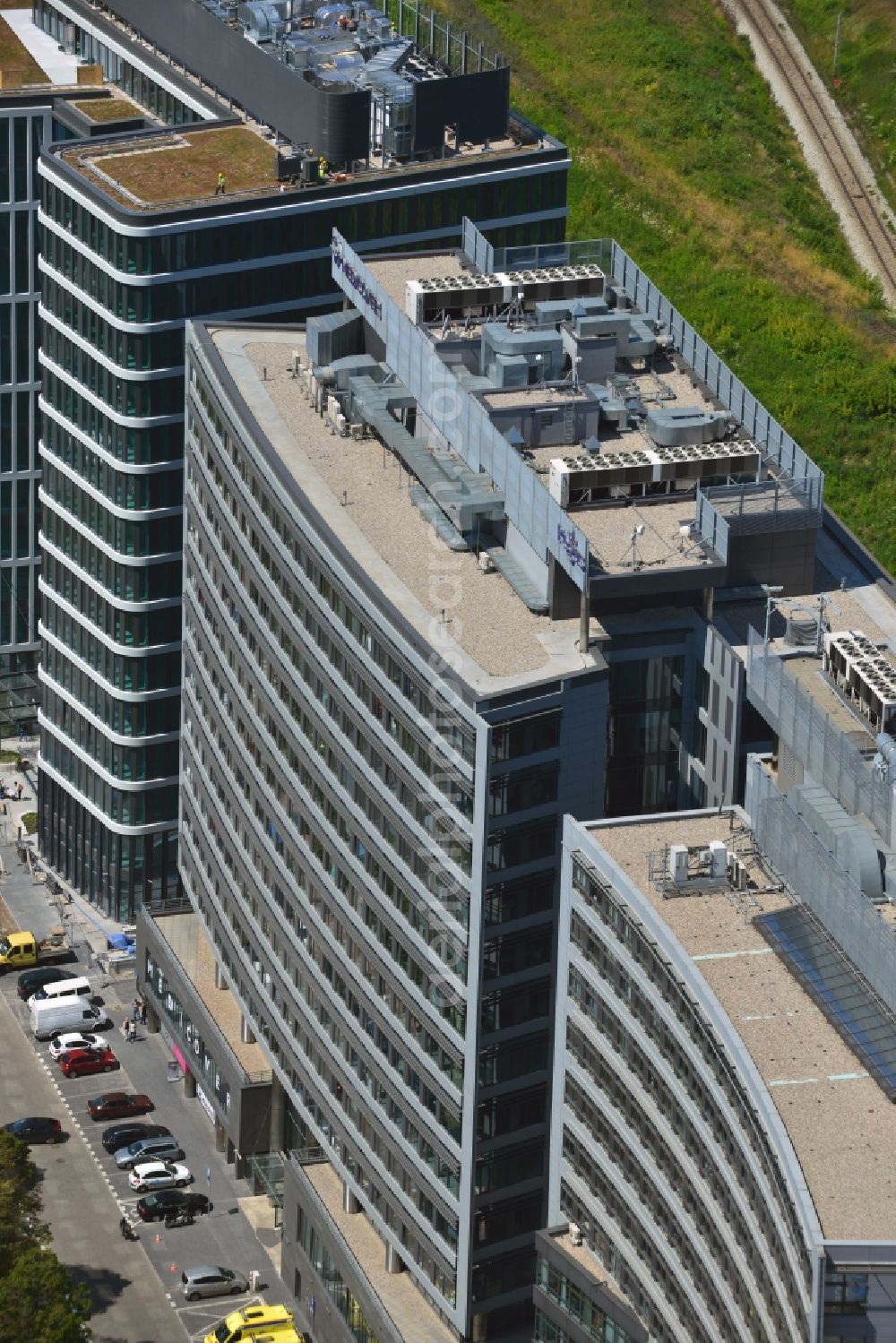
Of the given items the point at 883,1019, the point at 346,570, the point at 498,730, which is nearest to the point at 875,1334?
the point at 883,1019

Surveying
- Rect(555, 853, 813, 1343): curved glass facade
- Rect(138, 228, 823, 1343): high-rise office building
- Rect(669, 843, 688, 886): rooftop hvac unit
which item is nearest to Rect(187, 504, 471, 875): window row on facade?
Rect(138, 228, 823, 1343): high-rise office building

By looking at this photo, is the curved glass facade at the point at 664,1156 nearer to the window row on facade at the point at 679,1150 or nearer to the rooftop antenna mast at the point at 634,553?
the window row on facade at the point at 679,1150

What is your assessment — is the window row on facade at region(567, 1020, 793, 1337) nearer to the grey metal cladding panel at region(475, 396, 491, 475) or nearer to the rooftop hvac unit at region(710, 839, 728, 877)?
the rooftop hvac unit at region(710, 839, 728, 877)

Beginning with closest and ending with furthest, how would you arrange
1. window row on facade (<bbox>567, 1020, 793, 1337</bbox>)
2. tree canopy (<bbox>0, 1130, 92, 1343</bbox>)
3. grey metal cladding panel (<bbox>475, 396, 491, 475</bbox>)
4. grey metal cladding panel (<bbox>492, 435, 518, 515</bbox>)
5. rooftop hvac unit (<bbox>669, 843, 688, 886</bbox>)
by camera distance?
window row on facade (<bbox>567, 1020, 793, 1337</bbox>) < rooftop hvac unit (<bbox>669, 843, 688, 886</bbox>) < grey metal cladding panel (<bbox>492, 435, 518, 515</bbox>) < tree canopy (<bbox>0, 1130, 92, 1343</bbox>) < grey metal cladding panel (<bbox>475, 396, 491, 475</bbox>)

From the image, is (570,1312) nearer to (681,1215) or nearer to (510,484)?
(681,1215)

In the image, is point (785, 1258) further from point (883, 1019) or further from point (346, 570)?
point (346, 570)

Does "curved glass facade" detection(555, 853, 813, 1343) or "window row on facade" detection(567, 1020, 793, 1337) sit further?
"window row on facade" detection(567, 1020, 793, 1337)

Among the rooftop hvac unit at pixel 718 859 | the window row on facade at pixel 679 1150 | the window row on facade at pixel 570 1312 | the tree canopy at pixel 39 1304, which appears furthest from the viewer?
the tree canopy at pixel 39 1304

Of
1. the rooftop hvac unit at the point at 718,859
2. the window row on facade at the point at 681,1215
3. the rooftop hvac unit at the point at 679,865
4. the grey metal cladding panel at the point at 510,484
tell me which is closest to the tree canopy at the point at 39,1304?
the window row on facade at the point at 681,1215
